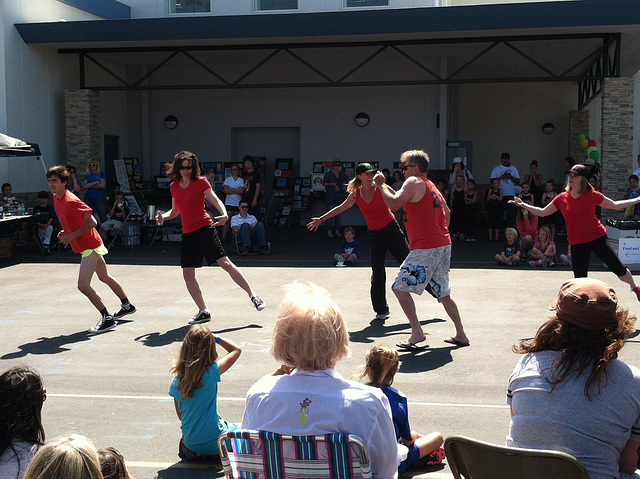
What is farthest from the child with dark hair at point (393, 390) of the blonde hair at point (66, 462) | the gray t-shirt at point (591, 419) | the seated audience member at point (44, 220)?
the seated audience member at point (44, 220)

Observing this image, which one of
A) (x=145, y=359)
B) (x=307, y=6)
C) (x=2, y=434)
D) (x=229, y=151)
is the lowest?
(x=145, y=359)

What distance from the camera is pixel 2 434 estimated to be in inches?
114

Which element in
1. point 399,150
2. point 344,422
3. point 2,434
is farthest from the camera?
point 399,150

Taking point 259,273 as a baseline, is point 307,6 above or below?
above

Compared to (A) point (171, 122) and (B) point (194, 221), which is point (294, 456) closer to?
(B) point (194, 221)

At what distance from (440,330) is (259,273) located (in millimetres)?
5210

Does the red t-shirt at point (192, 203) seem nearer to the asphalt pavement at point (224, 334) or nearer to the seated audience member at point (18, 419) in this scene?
the asphalt pavement at point (224, 334)

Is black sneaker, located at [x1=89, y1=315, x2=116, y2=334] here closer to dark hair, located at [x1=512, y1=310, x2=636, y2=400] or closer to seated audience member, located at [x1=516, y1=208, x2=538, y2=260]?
dark hair, located at [x1=512, y1=310, x2=636, y2=400]

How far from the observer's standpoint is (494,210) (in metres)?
17.3

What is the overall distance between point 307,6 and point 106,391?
15.7 m

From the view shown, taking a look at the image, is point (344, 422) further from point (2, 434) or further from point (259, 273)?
point (259, 273)

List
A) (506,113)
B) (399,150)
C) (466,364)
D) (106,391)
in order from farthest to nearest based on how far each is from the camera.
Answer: (506,113)
(399,150)
(466,364)
(106,391)

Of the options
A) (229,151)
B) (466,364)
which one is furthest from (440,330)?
(229,151)

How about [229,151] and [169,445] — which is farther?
A: [229,151]
